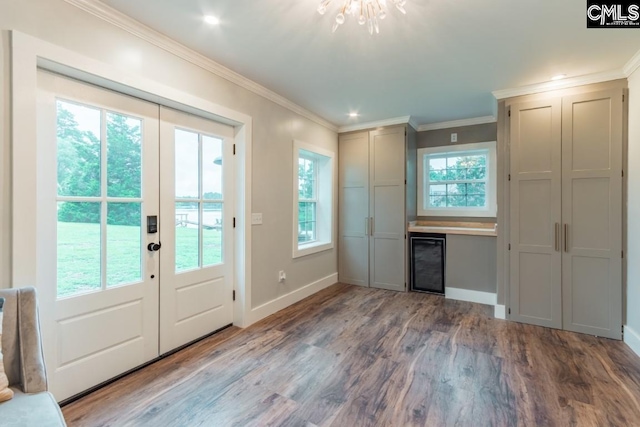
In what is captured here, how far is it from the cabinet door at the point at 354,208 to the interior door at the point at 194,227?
83.8 inches

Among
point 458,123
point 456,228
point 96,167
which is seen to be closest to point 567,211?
point 456,228

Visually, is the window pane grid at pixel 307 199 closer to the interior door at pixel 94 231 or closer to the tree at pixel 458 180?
the tree at pixel 458 180

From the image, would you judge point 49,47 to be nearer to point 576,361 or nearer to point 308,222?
point 308,222

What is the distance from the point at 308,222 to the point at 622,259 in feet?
11.4

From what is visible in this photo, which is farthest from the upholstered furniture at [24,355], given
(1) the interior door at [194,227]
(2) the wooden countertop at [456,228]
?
(2) the wooden countertop at [456,228]

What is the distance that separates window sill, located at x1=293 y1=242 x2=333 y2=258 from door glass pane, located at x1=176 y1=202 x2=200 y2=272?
1.36m

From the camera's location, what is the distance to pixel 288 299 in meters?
3.66

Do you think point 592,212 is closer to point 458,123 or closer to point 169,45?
point 458,123

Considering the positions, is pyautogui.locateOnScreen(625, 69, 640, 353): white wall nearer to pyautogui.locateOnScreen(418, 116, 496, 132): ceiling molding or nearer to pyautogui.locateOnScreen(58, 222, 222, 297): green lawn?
pyautogui.locateOnScreen(418, 116, 496, 132): ceiling molding

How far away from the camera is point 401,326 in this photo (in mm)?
3082

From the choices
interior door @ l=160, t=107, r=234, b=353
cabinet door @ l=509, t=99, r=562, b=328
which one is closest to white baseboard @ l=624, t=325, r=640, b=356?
cabinet door @ l=509, t=99, r=562, b=328

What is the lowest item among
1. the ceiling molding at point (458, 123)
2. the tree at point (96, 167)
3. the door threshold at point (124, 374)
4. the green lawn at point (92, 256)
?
the door threshold at point (124, 374)

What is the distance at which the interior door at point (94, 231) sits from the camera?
1774mm

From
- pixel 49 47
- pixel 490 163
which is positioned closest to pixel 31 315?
pixel 49 47
